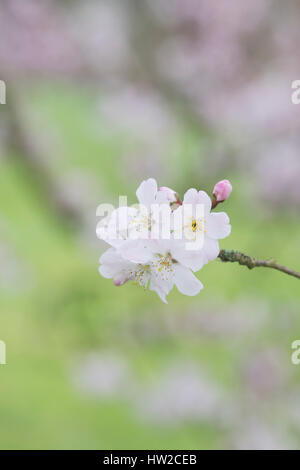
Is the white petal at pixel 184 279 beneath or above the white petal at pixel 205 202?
beneath

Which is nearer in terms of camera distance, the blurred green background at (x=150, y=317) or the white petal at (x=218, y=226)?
the white petal at (x=218, y=226)

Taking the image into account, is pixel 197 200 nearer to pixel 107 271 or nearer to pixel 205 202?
pixel 205 202

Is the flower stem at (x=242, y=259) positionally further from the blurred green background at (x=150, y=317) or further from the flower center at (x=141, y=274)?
the blurred green background at (x=150, y=317)

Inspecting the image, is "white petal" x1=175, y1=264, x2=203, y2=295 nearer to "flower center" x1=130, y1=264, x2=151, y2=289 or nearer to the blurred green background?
"flower center" x1=130, y1=264, x2=151, y2=289

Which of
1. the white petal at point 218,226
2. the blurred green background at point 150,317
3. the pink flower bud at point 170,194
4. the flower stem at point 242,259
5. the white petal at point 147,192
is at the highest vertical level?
the blurred green background at point 150,317

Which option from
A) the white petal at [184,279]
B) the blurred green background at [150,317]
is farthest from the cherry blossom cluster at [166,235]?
the blurred green background at [150,317]

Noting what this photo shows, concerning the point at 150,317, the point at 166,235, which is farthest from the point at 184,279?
the point at 150,317

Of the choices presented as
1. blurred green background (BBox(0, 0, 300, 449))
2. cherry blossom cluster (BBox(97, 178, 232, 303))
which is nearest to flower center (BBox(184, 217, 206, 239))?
cherry blossom cluster (BBox(97, 178, 232, 303))

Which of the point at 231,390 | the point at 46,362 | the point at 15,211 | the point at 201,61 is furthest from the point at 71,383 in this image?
the point at 15,211
